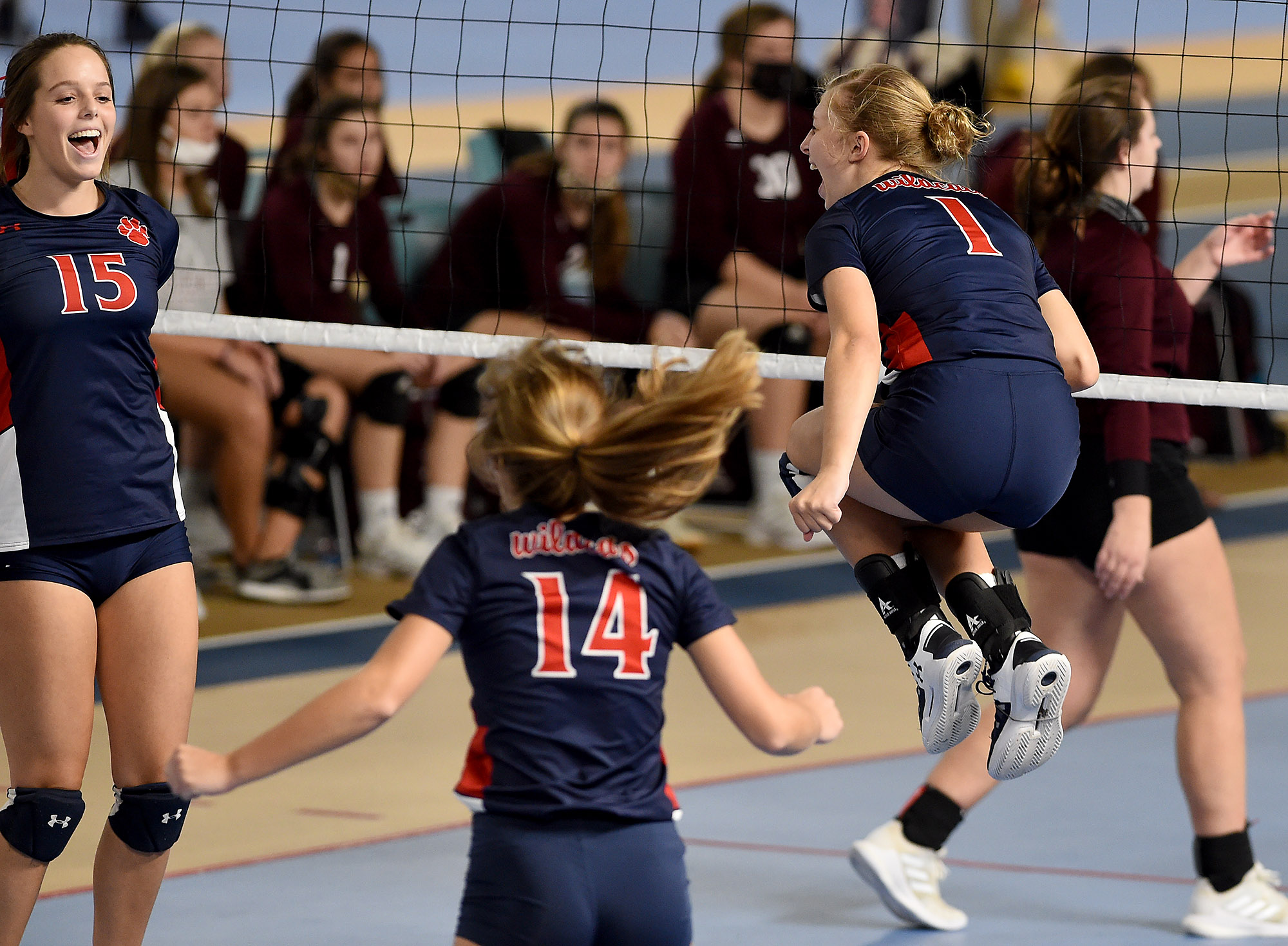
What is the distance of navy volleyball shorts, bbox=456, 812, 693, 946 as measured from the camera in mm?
2365

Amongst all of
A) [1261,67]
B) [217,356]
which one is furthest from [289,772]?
[1261,67]

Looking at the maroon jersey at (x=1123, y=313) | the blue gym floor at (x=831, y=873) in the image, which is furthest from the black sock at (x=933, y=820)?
the maroon jersey at (x=1123, y=313)

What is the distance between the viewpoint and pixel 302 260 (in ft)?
21.6

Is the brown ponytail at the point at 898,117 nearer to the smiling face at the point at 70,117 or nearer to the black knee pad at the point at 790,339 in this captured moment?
the smiling face at the point at 70,117

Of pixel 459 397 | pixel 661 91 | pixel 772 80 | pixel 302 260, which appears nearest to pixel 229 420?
pixel 302 260

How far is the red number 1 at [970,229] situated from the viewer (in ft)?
9.84

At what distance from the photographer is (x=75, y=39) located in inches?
125

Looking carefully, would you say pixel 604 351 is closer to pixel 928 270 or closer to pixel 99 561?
pixel 928 270

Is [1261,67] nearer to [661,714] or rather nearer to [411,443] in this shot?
[411,443]

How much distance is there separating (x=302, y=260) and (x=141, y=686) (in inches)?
142

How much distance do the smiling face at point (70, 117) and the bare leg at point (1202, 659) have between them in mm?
2403

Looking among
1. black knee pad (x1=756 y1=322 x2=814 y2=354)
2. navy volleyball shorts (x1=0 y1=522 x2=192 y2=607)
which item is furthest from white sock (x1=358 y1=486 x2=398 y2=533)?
navy volleyball shorts (x1=0 y1=522 x2=192 y2=607)

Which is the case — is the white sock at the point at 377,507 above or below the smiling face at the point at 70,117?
below

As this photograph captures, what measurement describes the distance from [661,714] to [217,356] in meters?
4.27
